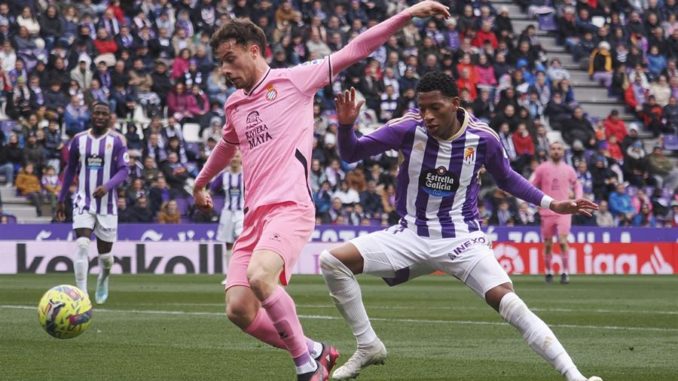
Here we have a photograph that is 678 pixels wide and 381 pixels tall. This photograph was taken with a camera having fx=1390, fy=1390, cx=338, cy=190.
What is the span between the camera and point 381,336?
1340 centimetres

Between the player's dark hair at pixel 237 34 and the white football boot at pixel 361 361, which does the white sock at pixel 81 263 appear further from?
the player's dark hair at pixel 237 34

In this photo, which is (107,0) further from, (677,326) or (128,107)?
(677,326)

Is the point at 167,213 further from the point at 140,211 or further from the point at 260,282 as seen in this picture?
the point at 260,282

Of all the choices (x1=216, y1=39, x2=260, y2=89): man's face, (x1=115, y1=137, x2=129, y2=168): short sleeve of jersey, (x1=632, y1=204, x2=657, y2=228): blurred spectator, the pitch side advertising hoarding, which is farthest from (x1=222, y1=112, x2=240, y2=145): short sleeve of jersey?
(x1=632, y1=204, x2=657, y2=228): blurred spectator

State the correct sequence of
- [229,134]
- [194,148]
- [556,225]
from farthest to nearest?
[194,148]
[556,225]
[229,134]

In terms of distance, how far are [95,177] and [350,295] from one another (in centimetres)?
887

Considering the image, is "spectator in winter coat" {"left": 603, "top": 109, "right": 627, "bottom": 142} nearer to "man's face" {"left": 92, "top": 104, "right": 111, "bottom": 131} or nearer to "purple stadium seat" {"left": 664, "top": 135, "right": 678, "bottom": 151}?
"purple stadium seat" {"left": 664, "top": 135, "right": 678, "bottom": 151}

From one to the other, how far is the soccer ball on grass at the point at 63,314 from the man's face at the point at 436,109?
10.5 ft

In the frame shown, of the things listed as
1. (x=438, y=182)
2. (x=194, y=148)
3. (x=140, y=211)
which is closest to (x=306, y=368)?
(x=438, y=182)

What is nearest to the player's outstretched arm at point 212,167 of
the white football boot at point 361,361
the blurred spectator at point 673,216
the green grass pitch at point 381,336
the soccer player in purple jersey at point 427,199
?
the soccer player in purple jersey at point 427,199

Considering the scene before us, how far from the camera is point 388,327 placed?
1445cm

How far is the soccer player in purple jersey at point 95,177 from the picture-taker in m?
17.6

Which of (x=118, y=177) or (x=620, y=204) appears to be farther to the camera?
(x=620, y=204)

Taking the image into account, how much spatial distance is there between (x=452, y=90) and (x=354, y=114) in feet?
2.38
